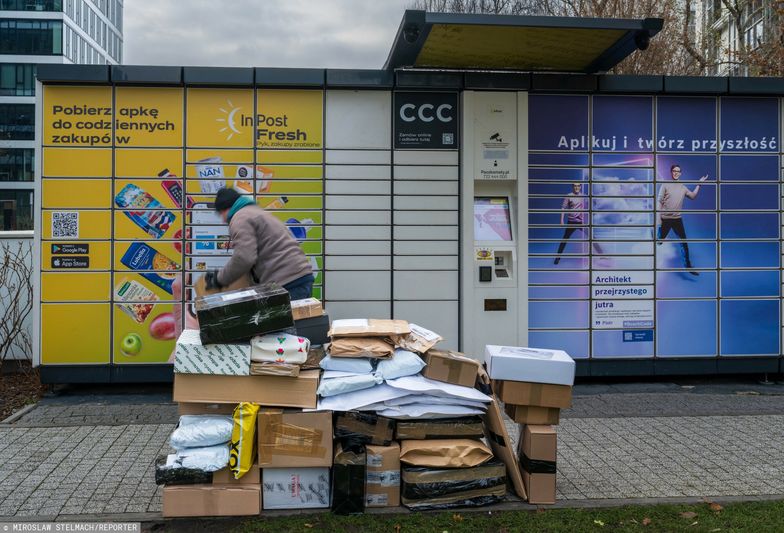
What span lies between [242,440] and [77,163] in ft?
14.9

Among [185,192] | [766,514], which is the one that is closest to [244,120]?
[185,192]

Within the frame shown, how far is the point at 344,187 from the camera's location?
26.0 feet

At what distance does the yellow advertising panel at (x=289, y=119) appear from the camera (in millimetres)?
7801

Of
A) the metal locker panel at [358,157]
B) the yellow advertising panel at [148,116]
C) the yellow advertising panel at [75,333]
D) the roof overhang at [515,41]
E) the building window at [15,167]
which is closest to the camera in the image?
the roof overhang at [515,41]

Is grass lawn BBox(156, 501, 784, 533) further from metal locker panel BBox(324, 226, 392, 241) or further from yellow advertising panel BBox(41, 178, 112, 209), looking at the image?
yellow advertising panel BBox(41, 178, 112, 209)

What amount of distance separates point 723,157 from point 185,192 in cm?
602

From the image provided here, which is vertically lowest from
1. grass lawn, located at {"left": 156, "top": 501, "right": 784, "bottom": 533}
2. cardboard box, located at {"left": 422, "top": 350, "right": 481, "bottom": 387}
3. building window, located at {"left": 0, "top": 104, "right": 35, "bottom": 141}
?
grass lawn, located at {"left": 156, "top": 501, "right": 784, "bottom": 533}

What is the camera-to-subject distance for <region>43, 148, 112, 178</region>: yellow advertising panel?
24.8ft

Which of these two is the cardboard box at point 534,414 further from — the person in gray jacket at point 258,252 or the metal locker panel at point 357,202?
the metal locker panel at point 357,202

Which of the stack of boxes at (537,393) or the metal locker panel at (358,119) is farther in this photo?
the metal locker panel at (358,119)

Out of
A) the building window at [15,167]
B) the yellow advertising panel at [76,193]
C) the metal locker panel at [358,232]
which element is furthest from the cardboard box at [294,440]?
the building window at [15,167]

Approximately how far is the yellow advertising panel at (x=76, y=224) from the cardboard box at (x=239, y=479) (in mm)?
4046

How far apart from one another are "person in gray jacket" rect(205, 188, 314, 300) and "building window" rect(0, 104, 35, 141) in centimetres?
6500

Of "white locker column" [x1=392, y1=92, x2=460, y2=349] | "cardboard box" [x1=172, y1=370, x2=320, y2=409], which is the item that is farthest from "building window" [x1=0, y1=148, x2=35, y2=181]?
"cardboard box" [x1=172, y1=370, x2=320, y2=409]
